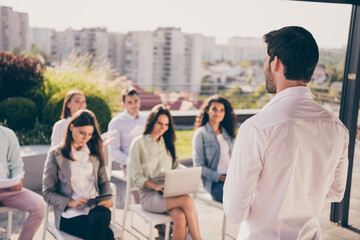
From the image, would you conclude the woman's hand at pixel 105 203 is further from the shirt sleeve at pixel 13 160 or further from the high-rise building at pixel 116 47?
the high-rise building at pixel 116 47

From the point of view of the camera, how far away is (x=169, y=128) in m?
3.69

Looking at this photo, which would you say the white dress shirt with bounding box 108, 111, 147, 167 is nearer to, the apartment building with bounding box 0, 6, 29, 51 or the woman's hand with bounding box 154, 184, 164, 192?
the woman's hand with bounding box 154, 184, 164, 192

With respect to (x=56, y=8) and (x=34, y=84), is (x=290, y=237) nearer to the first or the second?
(x=34, y=84)

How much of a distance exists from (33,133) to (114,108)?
1.71 m

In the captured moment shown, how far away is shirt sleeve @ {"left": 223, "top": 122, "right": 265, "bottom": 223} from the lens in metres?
1.28

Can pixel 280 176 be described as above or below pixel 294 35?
below

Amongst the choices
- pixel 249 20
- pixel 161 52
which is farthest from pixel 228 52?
pixel 249 20

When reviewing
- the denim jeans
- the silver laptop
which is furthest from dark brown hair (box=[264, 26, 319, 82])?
the denim jeans

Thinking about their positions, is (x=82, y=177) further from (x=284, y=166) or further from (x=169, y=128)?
(x=284, y=166)

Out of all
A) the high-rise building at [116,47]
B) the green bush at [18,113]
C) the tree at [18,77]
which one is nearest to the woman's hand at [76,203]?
the green bush at [18,113]

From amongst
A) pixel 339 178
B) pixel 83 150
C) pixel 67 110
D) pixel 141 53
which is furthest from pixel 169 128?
pixel 141 53

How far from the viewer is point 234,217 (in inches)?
53.6

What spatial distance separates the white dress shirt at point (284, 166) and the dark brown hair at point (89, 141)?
6.35 feet

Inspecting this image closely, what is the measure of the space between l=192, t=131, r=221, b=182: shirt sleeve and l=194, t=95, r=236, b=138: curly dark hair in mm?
205
